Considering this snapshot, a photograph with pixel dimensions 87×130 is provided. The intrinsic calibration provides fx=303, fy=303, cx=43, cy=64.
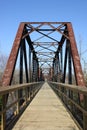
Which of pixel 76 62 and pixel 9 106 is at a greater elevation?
pixel 76 62

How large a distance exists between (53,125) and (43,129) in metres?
0.64

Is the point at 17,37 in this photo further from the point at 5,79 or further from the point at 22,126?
the point at 22,126

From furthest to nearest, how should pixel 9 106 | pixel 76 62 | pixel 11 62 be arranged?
pixel 76 62, pixel 11 62, pixel 9 106

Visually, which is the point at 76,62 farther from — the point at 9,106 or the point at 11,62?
the point at 9,106

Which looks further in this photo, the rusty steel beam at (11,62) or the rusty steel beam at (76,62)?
the rusty steel beam at (76,62)

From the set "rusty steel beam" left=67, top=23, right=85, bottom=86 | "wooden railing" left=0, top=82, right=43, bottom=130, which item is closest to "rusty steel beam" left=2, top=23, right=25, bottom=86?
"wooden railing" left=0, top=82, right=43, bottom=130

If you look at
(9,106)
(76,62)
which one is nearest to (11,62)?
(76,62)

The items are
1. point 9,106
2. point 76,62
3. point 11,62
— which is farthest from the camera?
point 76,62

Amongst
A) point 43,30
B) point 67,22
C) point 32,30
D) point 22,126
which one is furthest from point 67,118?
point 43,30

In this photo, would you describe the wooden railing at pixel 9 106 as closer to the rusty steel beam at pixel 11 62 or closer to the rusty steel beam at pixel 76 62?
the rusty steel beam at pixel 11 62

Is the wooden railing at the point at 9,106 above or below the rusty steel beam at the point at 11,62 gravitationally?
below

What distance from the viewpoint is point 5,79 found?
12.4 m

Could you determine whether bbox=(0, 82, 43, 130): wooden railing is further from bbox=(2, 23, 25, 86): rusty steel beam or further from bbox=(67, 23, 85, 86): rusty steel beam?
bbox=(67, 23, 85, 86): rusty steel beam

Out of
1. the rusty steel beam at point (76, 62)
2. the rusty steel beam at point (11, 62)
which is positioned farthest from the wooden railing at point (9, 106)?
the rusty steel beam at point (76, 62)
